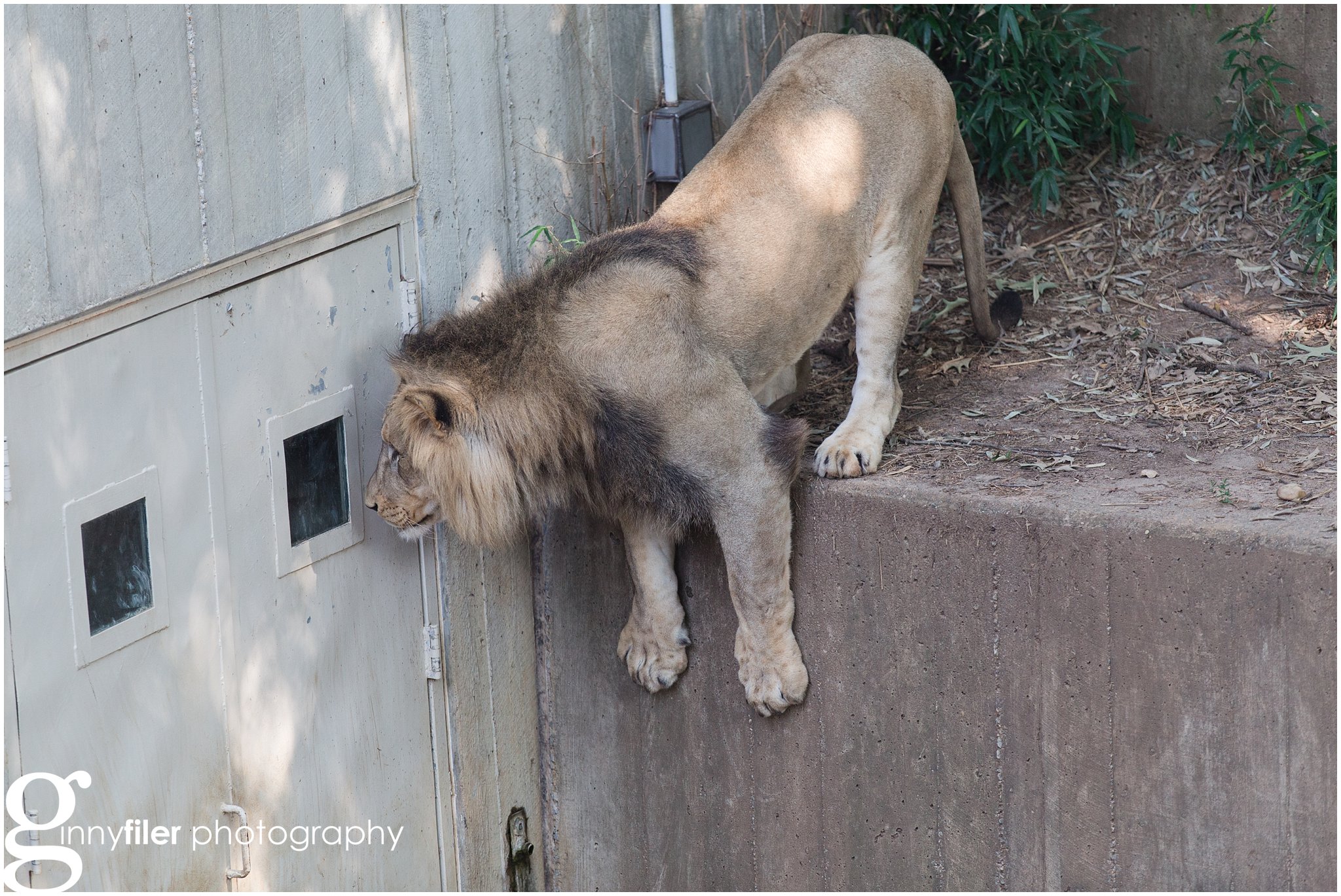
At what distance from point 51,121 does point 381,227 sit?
107cm

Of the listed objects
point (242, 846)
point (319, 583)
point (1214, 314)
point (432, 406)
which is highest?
point (432, 406)

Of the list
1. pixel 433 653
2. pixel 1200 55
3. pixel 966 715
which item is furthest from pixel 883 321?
pixel 1200 55

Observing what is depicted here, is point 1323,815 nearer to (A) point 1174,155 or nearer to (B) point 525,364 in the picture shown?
(B) point 525,364

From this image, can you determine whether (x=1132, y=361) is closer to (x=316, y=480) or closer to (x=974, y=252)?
(x=974, y=252)

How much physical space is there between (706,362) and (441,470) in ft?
2.28

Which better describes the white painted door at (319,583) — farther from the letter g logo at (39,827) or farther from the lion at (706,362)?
the letter g logo at (39,827)

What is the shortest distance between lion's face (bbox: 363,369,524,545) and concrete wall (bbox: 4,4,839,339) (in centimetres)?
54

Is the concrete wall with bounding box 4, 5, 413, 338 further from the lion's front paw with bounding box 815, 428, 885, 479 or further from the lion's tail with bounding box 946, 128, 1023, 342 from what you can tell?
the lion's tail with bounding box 946, 128, 1023, 342

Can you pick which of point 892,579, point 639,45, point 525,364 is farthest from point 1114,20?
point 525,364

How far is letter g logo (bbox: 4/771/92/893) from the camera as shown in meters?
2.93

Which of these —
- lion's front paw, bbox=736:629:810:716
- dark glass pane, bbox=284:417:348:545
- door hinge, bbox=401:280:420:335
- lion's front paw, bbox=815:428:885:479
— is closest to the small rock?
lion's front paw, bbox=815:428:885:479

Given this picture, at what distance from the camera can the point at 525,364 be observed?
11.4 feet

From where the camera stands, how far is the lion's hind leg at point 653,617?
4.02m

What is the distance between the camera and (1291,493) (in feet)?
10.9
